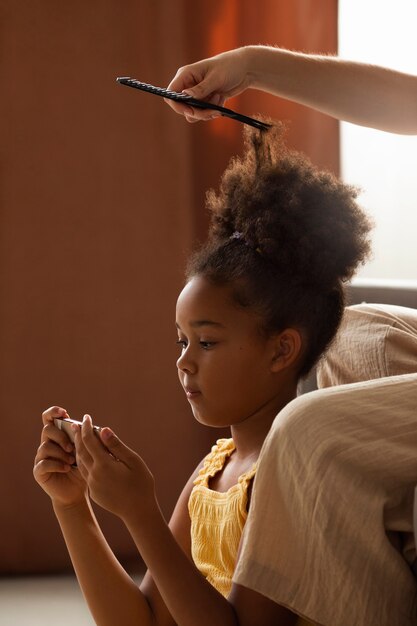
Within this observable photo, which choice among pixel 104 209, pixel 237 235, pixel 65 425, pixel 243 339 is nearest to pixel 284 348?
pixel 243 339

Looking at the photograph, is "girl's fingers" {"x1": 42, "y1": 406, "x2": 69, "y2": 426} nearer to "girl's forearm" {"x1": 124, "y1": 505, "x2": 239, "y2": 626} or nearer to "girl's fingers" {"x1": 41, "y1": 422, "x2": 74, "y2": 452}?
"girl's fingers" {"x1": 41, "y1": 422, "x2": 74, "y2": 452}

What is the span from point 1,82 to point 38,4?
205 millimetres

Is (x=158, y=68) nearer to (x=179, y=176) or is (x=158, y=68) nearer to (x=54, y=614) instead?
(x=179, y=176)

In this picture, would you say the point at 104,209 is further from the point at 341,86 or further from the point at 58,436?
the point at 58,436

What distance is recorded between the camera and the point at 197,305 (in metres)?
1.35

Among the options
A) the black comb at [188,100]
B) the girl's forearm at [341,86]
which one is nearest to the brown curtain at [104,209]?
the girl's forearm at [341,86]

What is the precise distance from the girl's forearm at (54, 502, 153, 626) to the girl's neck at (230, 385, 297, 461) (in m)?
0.23

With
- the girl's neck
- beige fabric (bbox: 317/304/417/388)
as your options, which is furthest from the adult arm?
the girl's neck

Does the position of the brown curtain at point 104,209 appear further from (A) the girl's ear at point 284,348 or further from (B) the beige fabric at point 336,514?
(B) the beige fabric at point 336,514

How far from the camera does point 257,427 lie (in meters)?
1.36

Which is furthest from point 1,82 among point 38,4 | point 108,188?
point 108,188

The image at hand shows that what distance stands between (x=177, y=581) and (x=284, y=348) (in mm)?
367

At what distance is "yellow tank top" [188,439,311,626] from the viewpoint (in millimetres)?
1315

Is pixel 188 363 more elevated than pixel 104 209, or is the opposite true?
pixel 104 209
